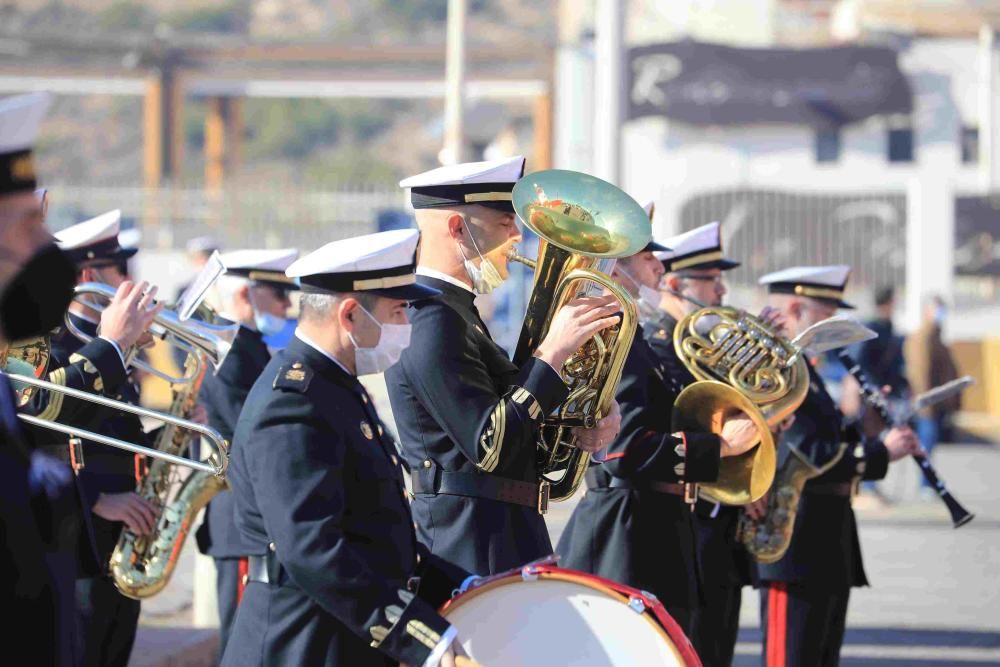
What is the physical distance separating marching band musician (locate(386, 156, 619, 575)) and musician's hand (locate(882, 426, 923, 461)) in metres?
2.77

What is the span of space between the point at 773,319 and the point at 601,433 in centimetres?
204

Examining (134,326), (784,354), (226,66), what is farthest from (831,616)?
(226,66)

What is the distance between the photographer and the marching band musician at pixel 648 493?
514cm

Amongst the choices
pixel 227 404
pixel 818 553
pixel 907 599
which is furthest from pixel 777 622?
pixel 907 599


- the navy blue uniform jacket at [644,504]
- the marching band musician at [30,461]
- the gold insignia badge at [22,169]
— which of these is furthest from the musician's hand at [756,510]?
the gold insignia badge at [22,169]

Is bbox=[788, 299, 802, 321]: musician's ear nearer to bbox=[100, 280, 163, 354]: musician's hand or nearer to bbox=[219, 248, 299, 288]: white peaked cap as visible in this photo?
bbox=[219, 248, 299, 288]: white peaked cap

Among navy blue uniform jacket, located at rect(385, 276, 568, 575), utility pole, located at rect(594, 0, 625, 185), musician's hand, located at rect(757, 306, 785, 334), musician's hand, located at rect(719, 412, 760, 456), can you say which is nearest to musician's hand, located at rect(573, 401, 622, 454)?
navy blue uniform jacket, located at rect(385, 276, 568, 575)

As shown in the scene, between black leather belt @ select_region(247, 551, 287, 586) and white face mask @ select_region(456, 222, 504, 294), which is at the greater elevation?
white face mask @ select_region(456, 222, 504, 294)

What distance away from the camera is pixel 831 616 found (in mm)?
6246

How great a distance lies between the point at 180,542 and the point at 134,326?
135cm

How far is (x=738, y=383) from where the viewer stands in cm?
553

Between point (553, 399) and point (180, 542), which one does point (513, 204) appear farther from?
point (180, 542)

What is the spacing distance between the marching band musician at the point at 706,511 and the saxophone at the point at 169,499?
1.57m

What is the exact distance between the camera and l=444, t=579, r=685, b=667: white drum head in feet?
11.7
